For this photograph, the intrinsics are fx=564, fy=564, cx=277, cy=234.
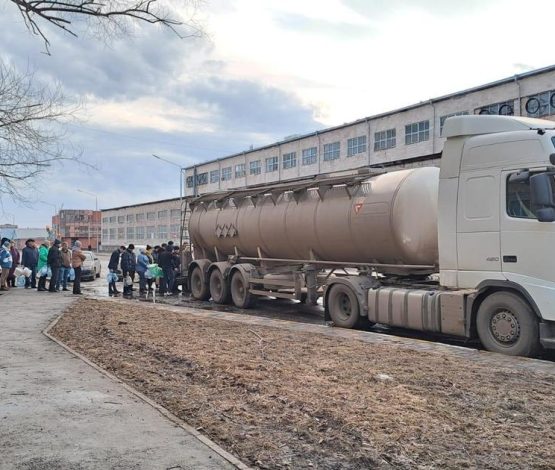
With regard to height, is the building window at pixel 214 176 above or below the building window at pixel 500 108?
above

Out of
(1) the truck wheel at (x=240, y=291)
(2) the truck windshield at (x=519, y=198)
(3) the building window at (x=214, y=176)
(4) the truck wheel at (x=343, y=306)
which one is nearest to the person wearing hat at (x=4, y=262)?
(1) the truck wheel at (x=240, y=291)

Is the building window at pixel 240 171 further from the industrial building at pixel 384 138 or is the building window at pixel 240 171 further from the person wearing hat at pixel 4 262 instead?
the person wearing hat at pixel 4 262

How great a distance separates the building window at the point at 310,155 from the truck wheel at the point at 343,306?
56949 mm

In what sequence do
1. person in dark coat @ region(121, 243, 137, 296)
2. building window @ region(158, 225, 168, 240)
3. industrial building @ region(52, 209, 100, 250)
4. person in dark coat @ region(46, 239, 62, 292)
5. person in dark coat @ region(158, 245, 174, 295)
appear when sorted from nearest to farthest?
person in dark coat @ region(46, 239, 62, 292)
person in dark coat @ region(121, 243, 137, 296)
person in dark coat @ region(158, 245, 174, 295)
building window @ region(158, 225, 168, 240)
industrial building @ region(52, 209, 100, 250)

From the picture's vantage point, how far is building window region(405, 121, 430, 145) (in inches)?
2066

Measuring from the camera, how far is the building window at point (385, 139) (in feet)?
186

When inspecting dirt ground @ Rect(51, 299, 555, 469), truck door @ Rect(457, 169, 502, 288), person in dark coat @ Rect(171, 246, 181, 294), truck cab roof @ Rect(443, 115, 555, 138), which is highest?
truck cab roof @ Rect(443, 115, 555, 138)

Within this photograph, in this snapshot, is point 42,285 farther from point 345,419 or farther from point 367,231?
point 345,419

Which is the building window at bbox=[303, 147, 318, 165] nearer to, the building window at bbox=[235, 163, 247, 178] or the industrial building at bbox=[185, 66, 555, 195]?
the industrial building at bbox=[185, 66, 555, 195]

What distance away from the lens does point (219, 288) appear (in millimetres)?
18297

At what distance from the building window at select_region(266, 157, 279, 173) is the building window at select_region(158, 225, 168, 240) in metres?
27.5

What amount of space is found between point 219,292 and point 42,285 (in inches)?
258

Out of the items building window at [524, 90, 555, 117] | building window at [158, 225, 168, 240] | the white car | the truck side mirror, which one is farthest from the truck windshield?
building window at [158, 225, 168, 240]

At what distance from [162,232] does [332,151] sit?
143 feet
